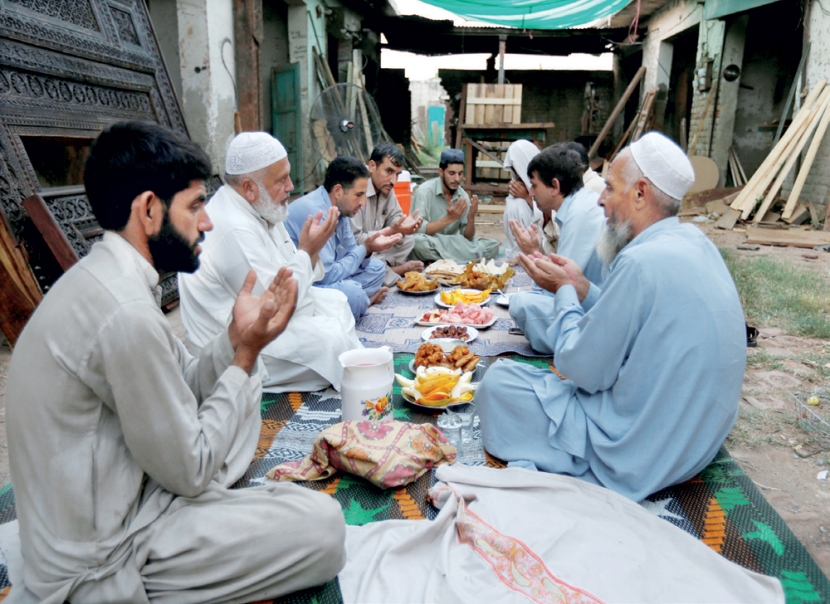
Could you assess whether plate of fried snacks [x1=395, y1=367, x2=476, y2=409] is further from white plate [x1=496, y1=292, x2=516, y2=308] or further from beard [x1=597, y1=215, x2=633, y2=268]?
white plate [x1=496, y1=292, x2=516, y2=308]

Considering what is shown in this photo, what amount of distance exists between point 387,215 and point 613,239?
3532mm

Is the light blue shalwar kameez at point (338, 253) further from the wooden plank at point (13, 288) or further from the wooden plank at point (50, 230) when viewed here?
the wooden plank at point (13, 288)

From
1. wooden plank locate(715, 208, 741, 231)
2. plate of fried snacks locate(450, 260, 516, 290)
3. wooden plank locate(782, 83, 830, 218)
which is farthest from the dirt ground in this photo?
wooden plank locate(782, 83, 830, 218)

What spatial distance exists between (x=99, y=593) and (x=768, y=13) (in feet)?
45.9

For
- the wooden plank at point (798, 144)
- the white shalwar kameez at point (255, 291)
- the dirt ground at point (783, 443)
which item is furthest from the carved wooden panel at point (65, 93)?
the wooden plank at point (798, 144)

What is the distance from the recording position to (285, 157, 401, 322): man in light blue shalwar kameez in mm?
4516

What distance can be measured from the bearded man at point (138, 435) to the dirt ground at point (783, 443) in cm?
163

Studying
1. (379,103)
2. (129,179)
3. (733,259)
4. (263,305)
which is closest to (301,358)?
(263,305)

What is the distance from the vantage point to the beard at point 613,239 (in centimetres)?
250

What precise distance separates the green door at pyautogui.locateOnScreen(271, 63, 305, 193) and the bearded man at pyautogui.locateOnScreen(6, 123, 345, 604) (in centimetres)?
886

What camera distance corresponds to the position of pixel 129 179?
1636 millimetres

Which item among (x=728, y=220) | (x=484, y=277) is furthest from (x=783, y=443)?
(x=728, y=220)

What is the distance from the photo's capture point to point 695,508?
226 cm

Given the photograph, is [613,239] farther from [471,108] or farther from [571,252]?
[471,108]
